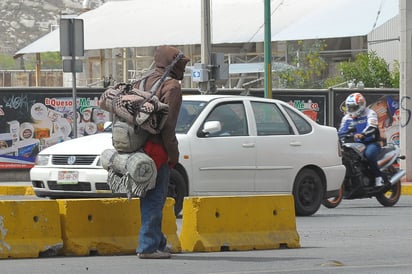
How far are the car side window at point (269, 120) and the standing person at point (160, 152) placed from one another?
18.1ft

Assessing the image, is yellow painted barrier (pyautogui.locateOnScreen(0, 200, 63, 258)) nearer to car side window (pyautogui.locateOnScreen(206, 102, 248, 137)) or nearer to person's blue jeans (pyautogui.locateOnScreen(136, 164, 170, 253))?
person's blue jeans (pyautogui.locateOnScreen(136, 164, 170, 253))

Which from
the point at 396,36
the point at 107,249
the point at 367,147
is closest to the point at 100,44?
the point at 396,36

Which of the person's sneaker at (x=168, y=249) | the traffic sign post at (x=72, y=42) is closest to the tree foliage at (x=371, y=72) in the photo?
the traffic sign post at (x=72, y=42)

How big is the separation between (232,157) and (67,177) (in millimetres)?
2142

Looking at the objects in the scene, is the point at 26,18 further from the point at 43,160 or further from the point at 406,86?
the point at 43,160

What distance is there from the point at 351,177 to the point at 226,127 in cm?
317

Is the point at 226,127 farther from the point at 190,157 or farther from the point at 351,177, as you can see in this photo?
the point at 351,177

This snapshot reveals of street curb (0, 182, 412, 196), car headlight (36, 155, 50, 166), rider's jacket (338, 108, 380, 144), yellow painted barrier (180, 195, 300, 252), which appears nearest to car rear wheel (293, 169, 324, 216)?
rider's jacket (338, 108, 380, 144)

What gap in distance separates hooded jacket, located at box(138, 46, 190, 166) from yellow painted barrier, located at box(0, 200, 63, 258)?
1.18 m

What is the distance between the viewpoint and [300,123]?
51.6 ft

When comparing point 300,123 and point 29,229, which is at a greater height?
point 300,123

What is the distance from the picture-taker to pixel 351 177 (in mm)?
17391

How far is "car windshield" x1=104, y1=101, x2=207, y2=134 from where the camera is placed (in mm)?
14621

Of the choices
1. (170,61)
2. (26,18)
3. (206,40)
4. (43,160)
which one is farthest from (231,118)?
(26,18)
